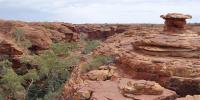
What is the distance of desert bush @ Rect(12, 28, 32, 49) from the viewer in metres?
39.9

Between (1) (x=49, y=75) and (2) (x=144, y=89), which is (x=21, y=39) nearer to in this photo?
(1) (x=49, y=75)

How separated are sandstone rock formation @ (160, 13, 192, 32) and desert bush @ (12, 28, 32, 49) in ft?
73.4

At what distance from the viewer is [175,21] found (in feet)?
64.0

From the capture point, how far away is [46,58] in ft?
110

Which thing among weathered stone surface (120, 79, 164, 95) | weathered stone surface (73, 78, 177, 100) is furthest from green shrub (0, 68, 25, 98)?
weathered stone surface (120, 79, 164, 95)

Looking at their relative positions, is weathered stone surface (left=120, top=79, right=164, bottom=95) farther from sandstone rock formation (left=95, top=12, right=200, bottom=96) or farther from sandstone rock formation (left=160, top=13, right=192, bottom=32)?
sandstone rock formation (left=160, top=13, right=192, bottom=32)

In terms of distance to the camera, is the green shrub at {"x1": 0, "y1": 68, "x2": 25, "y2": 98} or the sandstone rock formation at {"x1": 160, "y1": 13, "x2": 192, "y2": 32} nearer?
the sandstone rock formation at {"x1": 160, "y1": 13, "x2": 192, "y2": 32}

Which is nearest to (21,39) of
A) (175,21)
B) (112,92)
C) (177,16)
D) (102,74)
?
(175,21)

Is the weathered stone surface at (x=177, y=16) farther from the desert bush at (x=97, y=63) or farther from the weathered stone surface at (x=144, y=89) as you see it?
the weathered stone surface at (x=144, y=89)

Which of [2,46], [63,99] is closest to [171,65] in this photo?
[63,99]

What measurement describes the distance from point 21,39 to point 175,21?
24774mm

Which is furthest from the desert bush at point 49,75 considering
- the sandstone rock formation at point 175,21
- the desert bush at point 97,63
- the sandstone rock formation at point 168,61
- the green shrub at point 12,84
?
the sandstone rock formation at point 175,21

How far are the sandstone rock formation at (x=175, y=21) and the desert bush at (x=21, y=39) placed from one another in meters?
22.4

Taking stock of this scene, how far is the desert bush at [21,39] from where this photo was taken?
131ft
